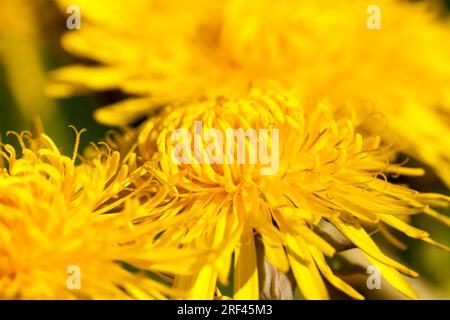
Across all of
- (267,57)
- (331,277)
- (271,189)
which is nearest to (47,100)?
(267,57)

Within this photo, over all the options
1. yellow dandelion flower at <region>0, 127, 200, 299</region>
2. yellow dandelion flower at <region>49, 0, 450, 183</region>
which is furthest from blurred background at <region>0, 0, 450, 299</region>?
yellow dandelion flower at <region>0, 127, 200, 299</region>

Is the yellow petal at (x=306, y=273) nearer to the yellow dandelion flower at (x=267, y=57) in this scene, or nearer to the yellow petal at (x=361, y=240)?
the yellow petal at (x=361, y=240)

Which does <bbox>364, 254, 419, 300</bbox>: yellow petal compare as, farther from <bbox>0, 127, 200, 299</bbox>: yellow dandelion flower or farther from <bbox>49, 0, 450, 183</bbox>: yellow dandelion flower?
<bbox>49, 0, 450, 183</bbox>: yellow dandelion flower

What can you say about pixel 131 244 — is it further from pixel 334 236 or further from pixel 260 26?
pixel 260 26

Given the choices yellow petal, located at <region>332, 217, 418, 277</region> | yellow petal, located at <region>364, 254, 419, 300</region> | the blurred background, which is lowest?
yellow petal, located at <region>364, 254, 419, 300</region>

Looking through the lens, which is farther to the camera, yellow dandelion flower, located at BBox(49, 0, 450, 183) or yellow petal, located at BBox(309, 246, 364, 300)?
yellow dandelion flower, located at BBox(49, 0, 450, 183)

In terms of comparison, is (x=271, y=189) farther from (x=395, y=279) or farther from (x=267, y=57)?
(x=267, y=57)

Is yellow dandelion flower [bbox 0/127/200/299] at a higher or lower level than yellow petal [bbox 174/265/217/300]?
higher
